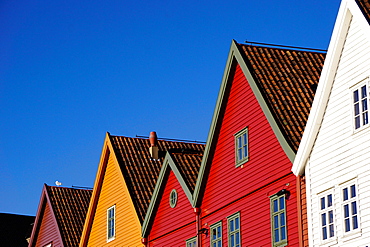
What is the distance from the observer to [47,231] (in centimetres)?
4969

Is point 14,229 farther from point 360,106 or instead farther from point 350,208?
point 360,106

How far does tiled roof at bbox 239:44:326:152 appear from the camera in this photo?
26.5m

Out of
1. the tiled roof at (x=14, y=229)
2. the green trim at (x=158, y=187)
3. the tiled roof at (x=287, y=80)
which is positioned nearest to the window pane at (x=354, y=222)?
the tiled roof at (x=287, y=80)

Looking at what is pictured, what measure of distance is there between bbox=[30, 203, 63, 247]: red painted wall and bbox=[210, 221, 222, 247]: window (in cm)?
1778

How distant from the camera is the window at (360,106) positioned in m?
22.6

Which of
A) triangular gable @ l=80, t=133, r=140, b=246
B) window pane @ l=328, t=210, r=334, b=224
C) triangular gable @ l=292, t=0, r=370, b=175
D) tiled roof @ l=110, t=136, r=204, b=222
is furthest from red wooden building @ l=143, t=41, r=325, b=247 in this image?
triangular gable @ l=80, t=133, r=140, b=246

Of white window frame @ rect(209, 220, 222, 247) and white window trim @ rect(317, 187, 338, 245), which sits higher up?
white window frame @ rect(209, 220, 222, 247)

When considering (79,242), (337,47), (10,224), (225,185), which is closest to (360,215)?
(337,47)

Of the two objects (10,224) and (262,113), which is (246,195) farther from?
Result: (10,224)

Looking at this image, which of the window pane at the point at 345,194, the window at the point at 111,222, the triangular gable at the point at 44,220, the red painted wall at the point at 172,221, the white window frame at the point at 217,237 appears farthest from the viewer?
the triangular gable at the point at 44,220

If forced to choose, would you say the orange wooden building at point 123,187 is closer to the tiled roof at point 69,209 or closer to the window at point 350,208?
the tiled roof at point 69,209

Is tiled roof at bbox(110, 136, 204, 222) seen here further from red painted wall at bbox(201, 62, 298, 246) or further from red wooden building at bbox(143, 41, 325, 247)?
red painted wall at bbox(201, 62, 298, 246)

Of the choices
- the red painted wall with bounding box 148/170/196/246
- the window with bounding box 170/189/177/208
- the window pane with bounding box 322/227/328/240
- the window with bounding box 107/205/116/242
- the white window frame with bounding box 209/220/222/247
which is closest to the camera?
the window pane with bounding box 322/227/328/240

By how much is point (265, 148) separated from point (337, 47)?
5045 millimetres
